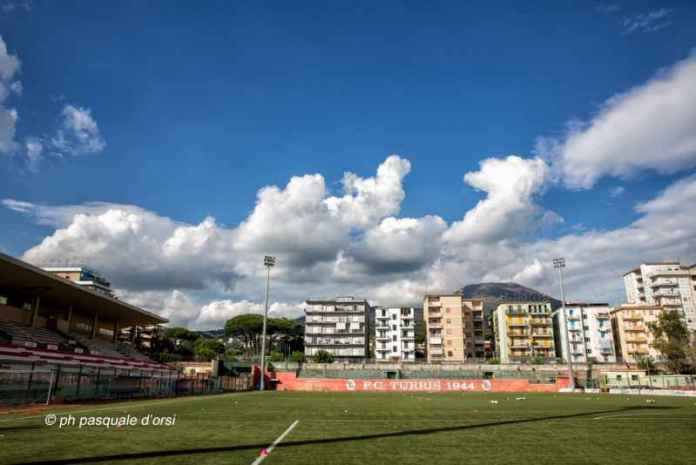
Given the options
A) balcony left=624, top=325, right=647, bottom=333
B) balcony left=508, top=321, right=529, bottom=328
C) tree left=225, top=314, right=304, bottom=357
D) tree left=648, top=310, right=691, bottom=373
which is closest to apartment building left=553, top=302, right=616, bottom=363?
balcony left=624, top=325, right=647, bottom=333

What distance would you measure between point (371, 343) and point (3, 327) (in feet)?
317

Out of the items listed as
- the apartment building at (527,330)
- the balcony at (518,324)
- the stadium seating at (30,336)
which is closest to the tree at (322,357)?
the apartment building at (527,330)

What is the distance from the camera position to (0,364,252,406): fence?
20297 millimetres

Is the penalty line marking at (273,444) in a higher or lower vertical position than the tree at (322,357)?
lower

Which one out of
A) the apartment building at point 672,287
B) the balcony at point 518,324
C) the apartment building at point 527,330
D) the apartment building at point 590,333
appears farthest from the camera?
the apartment building at point 672,287

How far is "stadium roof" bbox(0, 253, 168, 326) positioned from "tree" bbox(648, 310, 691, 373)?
69.4 m

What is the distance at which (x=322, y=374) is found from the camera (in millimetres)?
64938

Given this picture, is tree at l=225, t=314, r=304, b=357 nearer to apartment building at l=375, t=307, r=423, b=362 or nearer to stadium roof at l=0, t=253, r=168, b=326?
apartment building at l=375, t=307, r=423, b=362

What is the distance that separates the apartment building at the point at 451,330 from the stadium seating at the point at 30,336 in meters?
72.3

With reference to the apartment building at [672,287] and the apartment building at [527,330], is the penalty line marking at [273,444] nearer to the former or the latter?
the apartment building at [527,330]

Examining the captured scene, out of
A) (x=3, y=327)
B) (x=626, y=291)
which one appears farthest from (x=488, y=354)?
(x=3, y=327)

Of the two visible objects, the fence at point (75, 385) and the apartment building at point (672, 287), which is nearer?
the fence at point (75, 385)

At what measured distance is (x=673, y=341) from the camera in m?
65.5

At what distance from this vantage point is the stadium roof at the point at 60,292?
34.5m
